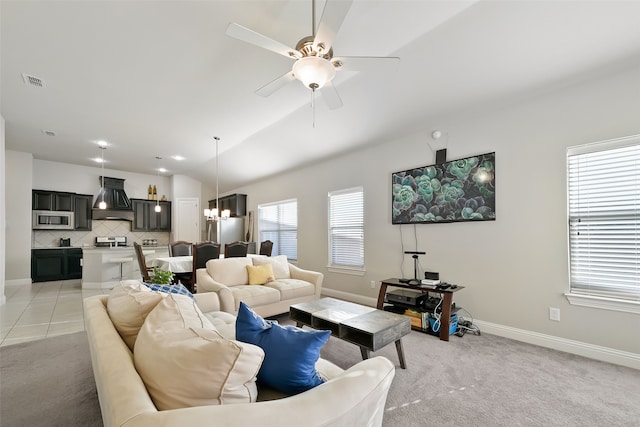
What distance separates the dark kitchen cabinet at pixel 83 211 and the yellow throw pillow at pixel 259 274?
615 centimetres

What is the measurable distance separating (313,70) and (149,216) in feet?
26.7

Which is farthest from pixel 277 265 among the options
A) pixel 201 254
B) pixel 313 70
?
pixel 313 70

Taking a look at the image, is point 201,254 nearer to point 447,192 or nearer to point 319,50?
point 319,50

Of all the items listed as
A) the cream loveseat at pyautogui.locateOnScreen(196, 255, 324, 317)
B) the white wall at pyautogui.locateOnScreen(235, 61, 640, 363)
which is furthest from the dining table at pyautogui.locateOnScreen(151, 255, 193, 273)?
the white wall at pyautogui.locateOnScreen(235, 61, 640, 363)

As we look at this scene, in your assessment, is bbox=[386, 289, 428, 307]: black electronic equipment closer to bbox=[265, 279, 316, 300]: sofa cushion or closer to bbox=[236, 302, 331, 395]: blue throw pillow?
bbox=[265, 279, 316, 300]: sofa cushion

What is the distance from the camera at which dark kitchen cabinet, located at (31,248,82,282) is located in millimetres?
6543

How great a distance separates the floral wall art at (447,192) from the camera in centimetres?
337

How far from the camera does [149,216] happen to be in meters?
8.24

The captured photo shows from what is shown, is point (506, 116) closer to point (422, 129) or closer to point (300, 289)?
point (422, 129)

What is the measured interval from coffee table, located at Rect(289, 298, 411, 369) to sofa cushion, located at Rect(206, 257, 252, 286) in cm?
128

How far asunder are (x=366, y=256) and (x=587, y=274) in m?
2.71

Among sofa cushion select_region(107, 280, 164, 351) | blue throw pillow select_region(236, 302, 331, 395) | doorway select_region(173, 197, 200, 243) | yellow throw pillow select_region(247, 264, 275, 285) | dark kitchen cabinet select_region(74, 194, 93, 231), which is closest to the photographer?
blue throw pillow select_region(236, 302, 331, 395)

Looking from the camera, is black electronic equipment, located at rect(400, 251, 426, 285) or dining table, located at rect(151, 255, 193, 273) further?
dining table, located at rect(151, 255, 193, 273)

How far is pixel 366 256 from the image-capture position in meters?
4.71
